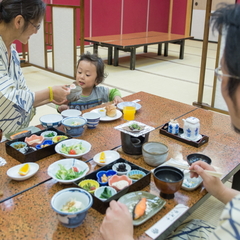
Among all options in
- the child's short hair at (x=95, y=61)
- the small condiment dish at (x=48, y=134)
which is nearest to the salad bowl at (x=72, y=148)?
the small condiment dish at (x=48, y=134)

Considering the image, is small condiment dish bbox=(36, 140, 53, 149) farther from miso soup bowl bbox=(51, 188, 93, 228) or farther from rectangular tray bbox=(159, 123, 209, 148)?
rectangular tray bbox=(159, 123, 209, 148)

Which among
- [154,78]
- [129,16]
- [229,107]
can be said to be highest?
[129,16]

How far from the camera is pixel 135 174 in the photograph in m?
1.26

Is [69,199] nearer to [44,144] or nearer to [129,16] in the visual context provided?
[44,144]

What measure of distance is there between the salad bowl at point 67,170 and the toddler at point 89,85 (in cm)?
106

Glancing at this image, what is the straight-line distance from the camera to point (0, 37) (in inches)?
72.9

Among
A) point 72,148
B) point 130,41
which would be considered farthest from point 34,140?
point 130,41

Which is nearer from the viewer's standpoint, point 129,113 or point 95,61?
point 129,113

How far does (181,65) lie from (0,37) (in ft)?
14.9

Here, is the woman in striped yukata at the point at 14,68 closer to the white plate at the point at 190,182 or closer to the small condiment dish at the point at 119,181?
the small condiment dish at the point at 119,181

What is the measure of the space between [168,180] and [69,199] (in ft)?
1.30

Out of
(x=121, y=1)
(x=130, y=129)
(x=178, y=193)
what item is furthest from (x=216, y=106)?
(x=121, y=1)

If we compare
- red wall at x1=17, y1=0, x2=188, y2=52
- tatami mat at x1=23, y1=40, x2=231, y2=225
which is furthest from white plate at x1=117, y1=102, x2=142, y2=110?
red wall at x1=17, y1=0, x2=188, y2=52

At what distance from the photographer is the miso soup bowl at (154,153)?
1365 millimetres
